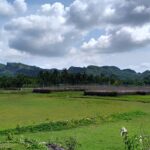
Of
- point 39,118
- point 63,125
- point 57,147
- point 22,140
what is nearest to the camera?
point 57,147

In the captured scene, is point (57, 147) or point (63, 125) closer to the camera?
point (57, 147)

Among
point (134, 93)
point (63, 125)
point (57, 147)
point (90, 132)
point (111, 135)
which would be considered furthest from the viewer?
point (134, 93)

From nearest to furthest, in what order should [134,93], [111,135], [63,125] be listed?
[111,135] < [63,125] < [134,93]

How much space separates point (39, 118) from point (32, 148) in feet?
41.8

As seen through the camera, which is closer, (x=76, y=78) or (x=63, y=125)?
(x=63, y=125)

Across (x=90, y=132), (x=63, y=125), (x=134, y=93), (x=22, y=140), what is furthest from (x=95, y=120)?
(x=134, y=93)

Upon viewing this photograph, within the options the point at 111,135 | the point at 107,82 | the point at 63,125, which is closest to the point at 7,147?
the point at 111,135

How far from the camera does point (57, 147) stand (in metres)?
13.8

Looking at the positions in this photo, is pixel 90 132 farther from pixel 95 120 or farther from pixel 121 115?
pixel 121 115

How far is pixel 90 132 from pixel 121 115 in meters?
8.07

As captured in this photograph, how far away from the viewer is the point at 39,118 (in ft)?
87.0

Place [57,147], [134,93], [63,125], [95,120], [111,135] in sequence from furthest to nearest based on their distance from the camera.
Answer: [134,93] → [95,120] → [63,125] → [111,135] → [57,147]

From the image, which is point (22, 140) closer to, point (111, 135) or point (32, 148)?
point (32, 148)

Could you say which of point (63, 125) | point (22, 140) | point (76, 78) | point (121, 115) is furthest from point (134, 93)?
point (76, 78)
